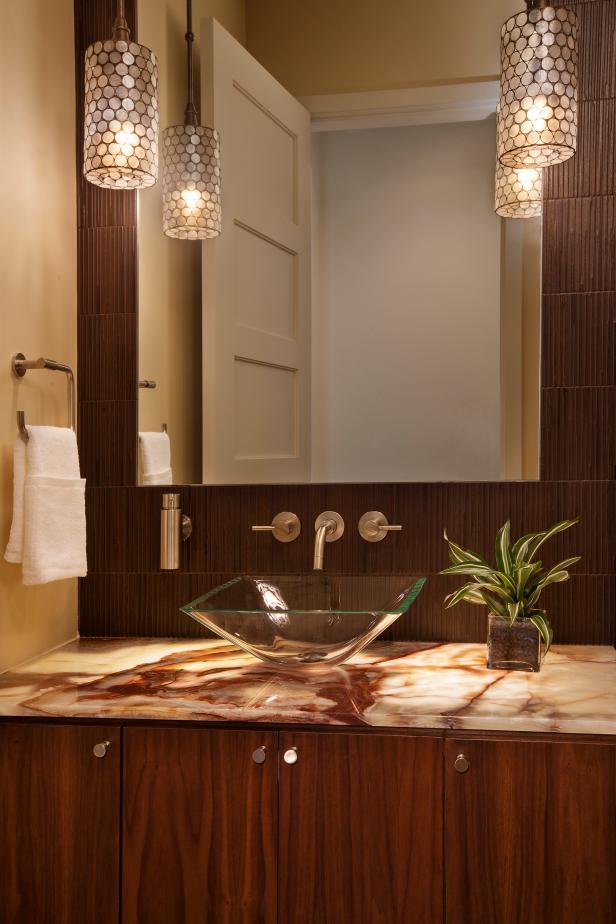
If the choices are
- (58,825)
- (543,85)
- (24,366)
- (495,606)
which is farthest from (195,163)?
(58,825)

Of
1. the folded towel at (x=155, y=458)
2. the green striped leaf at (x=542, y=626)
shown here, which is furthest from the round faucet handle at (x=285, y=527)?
the green striped leaf at (x=542, y=626)

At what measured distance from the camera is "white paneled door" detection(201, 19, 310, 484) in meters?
1.98

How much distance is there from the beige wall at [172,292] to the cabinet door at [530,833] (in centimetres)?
94

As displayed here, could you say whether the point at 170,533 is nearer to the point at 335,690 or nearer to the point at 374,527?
the point at 374,527

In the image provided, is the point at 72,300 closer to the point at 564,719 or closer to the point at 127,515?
the point at 127,515

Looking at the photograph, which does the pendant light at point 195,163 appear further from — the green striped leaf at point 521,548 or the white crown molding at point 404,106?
the green striped leaf at point 521,548

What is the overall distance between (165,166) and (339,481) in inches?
32.6

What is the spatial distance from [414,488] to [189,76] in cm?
107

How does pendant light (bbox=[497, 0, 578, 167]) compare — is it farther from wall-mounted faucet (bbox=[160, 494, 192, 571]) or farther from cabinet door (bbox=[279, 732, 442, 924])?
cabinet door (bbox=[279, 732, 442, 924])

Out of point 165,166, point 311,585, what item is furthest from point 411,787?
point 165,166

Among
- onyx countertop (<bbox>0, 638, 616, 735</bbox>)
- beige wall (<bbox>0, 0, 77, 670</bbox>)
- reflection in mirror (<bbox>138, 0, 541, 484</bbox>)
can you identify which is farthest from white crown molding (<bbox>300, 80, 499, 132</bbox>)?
onyx countertop (<bbox>0, 638, 616, 735</bbox>)

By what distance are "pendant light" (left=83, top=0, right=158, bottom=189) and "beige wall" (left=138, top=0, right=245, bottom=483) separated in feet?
0.72

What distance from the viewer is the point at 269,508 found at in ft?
6.60

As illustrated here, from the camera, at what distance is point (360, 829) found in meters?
1.44
